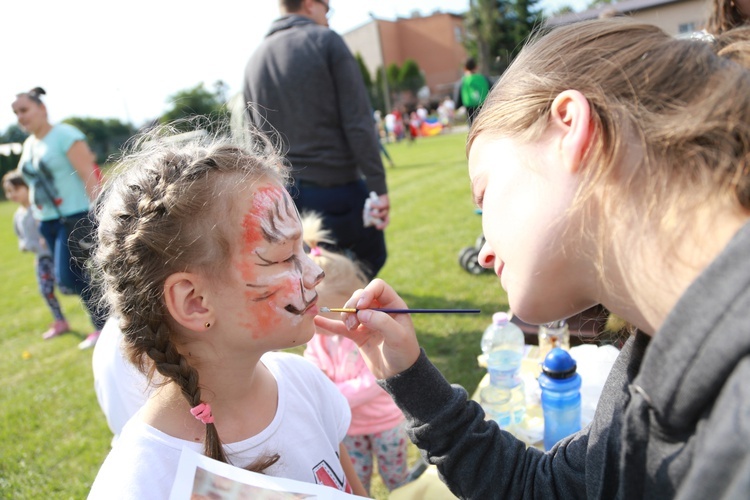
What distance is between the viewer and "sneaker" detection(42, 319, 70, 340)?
559 centimetres

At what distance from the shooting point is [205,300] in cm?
121

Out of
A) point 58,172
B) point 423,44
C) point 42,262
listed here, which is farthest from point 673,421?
point 423,44

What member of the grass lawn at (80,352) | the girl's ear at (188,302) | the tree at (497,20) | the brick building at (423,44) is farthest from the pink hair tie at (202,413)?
the brick building at (423,44)

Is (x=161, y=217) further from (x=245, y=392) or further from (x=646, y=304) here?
(x=646, y=304)

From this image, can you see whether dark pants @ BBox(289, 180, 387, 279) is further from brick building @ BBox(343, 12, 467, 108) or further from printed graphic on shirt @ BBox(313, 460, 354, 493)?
brick building @ BBox(343, 12, 467, 108)

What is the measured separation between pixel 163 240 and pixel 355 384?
4.18 ft

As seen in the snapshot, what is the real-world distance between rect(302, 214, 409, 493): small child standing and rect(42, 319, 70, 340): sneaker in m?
4.36

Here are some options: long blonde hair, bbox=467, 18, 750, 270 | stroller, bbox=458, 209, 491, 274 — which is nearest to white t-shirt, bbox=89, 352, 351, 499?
long blonde hair, bbox=467, 18, 750, 270

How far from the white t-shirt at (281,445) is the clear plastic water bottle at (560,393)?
611mm

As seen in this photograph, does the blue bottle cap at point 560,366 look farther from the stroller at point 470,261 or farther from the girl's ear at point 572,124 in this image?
the stroller at point 470,261

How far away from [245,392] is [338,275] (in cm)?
102

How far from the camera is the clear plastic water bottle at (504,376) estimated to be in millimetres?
1849

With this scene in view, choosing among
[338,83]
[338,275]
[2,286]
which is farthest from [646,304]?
[2,286]

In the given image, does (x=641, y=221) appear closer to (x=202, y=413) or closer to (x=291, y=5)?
(x=202, y=413)
